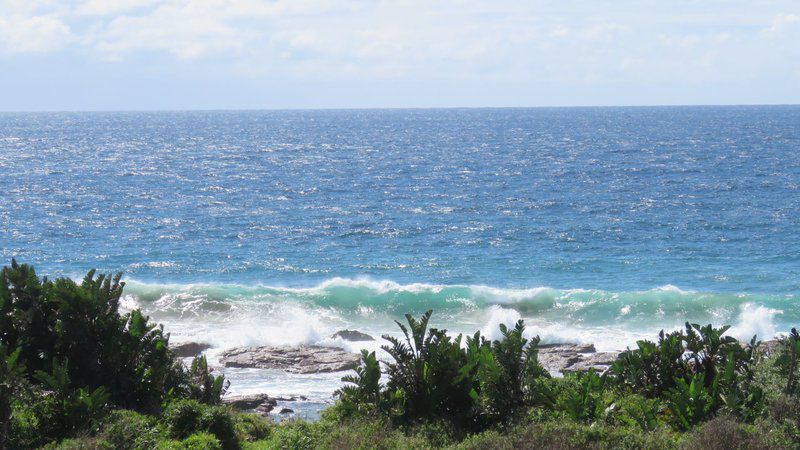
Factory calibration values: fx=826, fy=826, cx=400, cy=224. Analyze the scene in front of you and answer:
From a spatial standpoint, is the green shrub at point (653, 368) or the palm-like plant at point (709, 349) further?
the green shrub at point (653, 368)

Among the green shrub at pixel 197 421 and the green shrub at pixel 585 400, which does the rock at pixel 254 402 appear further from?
the green shrub at pixel 585 400

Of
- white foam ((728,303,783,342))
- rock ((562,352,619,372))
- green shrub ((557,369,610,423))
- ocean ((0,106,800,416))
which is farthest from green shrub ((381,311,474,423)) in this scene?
→ white foam ((728,303,783,342))

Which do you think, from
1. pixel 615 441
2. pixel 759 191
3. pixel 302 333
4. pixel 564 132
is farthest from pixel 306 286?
pixel 564 132

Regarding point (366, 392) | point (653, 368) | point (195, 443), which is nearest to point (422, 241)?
point (653, 368)

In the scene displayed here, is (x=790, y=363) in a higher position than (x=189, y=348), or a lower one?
higher

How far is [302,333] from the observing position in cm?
3198

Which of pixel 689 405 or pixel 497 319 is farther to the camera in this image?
pixel 497 319

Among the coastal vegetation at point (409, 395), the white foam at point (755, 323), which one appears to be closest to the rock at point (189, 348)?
the coastal vegetation at point (409, 395)

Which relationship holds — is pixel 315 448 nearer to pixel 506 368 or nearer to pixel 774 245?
pixel 506 368

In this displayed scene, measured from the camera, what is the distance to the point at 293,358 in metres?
28.3

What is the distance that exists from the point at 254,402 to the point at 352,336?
9042mm

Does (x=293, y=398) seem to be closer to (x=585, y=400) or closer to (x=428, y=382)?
(x=428, y=382)

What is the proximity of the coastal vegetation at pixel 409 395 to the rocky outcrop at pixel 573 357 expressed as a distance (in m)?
9.25

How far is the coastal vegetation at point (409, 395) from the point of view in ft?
45.0
